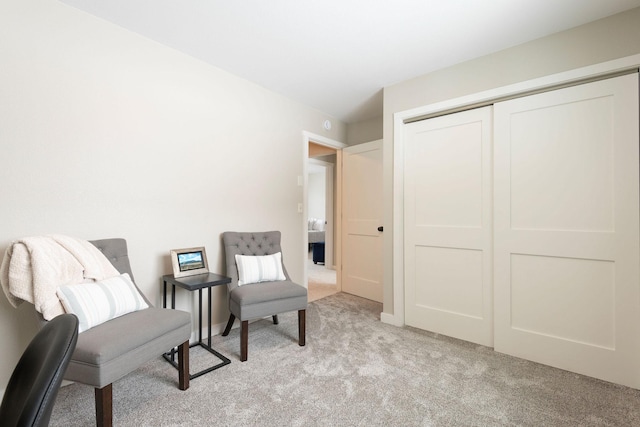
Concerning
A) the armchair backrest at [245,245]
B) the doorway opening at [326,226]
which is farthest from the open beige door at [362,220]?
the armchair backrest at [245,245]

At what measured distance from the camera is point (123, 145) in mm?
2117

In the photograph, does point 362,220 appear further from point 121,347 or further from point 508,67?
point 121,347

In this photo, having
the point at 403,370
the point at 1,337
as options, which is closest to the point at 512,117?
the point at 403,370

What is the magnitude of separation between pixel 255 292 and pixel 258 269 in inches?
12.8

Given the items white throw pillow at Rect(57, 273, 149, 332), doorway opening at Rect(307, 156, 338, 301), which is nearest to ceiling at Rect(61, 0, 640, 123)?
white throw pillow at Rect(57, 273, 149, 332)

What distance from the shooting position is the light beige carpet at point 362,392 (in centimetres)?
157

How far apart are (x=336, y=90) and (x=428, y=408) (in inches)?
113

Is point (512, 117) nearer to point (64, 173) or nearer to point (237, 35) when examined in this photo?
point (237, 35)

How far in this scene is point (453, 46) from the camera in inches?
90.4

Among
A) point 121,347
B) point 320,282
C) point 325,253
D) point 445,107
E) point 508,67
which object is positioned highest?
point 508,67

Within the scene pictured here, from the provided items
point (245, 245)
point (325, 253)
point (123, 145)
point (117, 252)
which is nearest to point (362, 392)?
point (245, 245)

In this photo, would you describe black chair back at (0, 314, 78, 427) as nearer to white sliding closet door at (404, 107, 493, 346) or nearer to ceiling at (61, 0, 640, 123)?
ceiling at (61, 0, 640, 123)

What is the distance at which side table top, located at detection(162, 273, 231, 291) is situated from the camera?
2047 mm

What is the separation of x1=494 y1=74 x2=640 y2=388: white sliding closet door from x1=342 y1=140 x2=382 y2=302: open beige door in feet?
5.03
